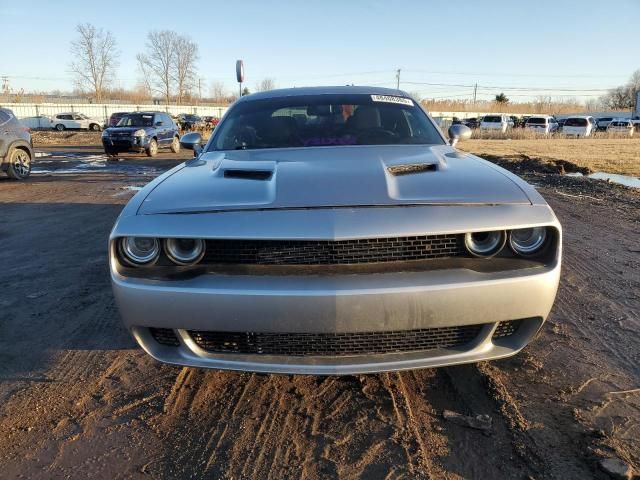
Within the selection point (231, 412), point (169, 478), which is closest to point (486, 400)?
point (231, 412)

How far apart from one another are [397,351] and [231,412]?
86 centimetres

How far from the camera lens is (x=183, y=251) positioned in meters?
2.21

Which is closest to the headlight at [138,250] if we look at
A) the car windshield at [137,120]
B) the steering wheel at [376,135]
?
the steering wheel at [376,135]

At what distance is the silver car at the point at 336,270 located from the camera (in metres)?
1.97

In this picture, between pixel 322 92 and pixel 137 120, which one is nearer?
pixel 322 92

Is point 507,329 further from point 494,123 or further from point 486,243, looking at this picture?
point 494,123

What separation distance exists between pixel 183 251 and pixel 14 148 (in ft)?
36.2

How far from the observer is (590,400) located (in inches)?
92.9

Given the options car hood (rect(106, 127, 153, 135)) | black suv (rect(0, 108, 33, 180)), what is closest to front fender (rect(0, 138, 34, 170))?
black suv (rect(0, 108, 33, 180))

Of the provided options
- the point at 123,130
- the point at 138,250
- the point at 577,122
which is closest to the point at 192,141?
the point at 138,250

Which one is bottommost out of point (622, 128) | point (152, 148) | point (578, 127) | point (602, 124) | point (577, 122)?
point (622, 128)

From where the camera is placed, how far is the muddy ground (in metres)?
1.97

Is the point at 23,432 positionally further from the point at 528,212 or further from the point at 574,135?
the point at 574,135

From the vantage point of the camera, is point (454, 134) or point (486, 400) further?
point (454, 134)
